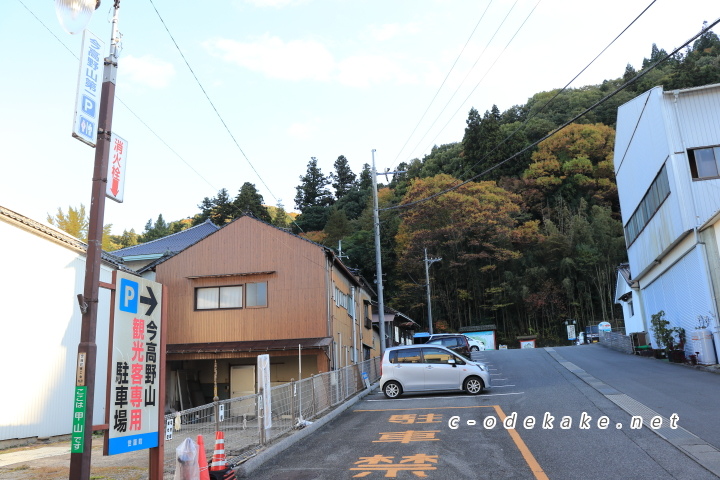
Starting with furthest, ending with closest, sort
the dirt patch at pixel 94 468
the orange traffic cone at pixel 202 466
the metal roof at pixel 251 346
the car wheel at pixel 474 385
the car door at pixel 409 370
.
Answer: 1. the metal roof at pixel 251 346
2. the car door at pixel 409 370
3. the car wheel at pixel 474 385
4. the dirt patch at pixel 94 468
5. the orange traffic cone at pixel 202 466

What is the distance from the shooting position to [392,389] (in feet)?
53.1

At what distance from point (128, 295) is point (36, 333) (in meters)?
10.4

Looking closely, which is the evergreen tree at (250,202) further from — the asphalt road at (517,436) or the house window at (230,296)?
the asphalt road at (517,436)

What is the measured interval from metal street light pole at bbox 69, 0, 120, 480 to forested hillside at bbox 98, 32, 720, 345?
112ft

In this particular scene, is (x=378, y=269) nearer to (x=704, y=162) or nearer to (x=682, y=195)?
(x=682, y=195)

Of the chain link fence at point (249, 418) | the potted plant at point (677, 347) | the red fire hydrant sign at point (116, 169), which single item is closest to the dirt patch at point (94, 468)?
the chain link fence at point (249, 418)

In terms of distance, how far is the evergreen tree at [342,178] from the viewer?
76162 mm

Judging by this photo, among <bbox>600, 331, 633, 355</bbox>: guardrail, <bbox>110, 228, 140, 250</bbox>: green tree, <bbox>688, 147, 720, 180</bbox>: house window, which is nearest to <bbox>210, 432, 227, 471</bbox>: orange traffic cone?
<bbox>688, 147, 720, 180</bbox>: house window

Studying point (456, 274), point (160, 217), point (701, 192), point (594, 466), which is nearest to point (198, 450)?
point (594, 466)

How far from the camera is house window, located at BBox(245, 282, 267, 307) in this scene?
21.4 metres

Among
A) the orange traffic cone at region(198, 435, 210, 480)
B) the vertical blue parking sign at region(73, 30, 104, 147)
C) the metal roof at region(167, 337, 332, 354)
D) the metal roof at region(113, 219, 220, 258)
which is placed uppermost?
the metal roof at region(113, 219, 220, 258)

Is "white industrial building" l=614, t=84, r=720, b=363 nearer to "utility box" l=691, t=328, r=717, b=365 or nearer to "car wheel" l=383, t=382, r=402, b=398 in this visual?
"utility box" l=691, t=328, r=717, b=365

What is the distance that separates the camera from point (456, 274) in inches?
1919

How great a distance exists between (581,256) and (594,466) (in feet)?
136
